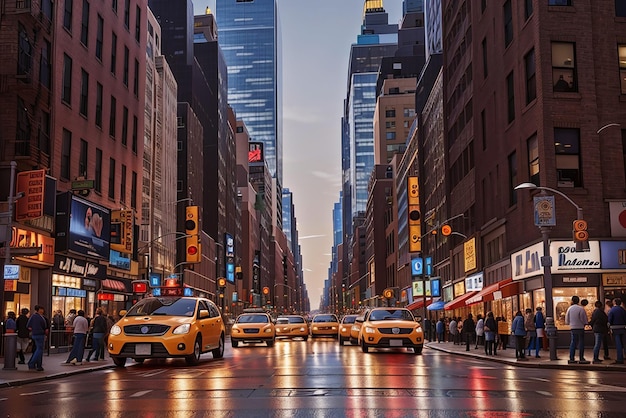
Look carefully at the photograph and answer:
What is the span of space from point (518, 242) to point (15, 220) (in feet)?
78.3

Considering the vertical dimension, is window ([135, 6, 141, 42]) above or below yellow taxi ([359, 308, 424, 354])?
above

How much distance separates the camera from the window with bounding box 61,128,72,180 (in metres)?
36.7

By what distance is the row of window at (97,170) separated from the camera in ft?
121

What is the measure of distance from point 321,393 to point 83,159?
29.6 m

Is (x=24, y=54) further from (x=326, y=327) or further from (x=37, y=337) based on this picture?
(x=326, y=327)

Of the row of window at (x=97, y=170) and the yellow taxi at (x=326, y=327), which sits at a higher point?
the row of window at (x=97, y=170)

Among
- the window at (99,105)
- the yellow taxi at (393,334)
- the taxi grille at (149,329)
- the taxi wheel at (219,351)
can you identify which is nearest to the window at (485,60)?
the window at (99,105)

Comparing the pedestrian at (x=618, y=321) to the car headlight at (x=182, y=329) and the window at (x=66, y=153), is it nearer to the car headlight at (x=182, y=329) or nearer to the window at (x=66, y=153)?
the car headlight at (x=182, y=329)

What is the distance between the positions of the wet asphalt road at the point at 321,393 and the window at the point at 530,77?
19924 millimetres

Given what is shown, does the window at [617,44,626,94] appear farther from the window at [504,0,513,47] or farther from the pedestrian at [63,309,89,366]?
the pedestrian at [63,309,89,366]

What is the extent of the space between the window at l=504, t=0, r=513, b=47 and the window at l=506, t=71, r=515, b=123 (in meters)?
2.04

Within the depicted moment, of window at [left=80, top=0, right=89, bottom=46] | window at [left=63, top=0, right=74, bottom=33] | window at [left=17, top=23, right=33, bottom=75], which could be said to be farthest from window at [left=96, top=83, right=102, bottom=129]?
window at [left=17, top=23, right=33, bottom=75]

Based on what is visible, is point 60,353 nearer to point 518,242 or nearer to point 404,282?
point 518,242

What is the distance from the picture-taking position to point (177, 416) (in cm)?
1019
